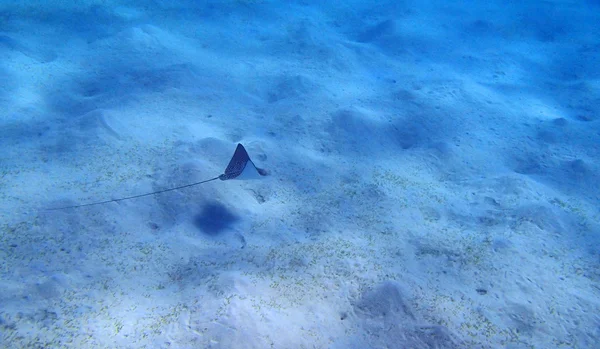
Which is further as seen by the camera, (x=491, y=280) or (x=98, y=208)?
(x=98, y=208)

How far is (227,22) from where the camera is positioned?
11086mm

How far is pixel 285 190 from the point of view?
570cm

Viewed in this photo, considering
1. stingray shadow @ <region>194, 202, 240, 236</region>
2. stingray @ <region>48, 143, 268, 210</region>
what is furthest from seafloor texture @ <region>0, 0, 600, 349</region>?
stingray @ <region>48, 143, 268, 210</region>

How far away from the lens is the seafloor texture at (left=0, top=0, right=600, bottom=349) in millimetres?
3834

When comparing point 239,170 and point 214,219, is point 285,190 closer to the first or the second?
point 239,170

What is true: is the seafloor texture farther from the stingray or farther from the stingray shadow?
the stingray

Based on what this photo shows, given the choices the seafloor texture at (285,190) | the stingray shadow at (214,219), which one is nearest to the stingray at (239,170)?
the seafloor texture at (285,190)

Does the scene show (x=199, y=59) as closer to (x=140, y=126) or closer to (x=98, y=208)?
(x=140, y=126)

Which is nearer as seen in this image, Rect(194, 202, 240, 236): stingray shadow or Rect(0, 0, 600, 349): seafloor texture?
Rect(0, 0, 600, 349): seafloor texture

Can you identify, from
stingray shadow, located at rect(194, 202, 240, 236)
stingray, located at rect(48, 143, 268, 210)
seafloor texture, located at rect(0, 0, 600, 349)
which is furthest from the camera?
stingray, located at rect(48, 143, 268, 210)

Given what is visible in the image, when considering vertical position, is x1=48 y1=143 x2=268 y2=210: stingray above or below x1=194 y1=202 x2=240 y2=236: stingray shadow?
above

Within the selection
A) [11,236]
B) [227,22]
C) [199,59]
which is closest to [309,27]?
[227,22]

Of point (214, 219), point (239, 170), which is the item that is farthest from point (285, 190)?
point (214, 219)

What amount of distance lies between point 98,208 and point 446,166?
5802 millimetres
